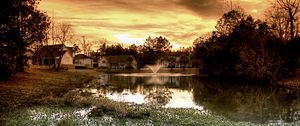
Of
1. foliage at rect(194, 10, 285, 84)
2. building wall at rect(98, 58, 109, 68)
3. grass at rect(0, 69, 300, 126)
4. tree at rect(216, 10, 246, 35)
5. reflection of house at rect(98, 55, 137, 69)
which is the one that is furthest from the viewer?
building wall at rect(98, 58, 109, 68)

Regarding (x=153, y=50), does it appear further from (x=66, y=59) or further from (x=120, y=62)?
(x=66, y=59)

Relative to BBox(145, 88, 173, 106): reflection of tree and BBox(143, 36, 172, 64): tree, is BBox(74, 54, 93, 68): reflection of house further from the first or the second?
BBox(145, 88, 173, 106): reflection of tree

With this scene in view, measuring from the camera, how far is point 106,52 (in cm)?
19212

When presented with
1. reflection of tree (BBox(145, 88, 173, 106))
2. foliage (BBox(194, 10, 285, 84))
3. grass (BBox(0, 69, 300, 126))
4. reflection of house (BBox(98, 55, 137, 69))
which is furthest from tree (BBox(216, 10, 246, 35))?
reflection of house (BBox(98, 55, 137, 69))

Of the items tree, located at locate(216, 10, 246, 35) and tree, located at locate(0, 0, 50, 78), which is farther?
tree, located at locate(216, 10, 246, 35)

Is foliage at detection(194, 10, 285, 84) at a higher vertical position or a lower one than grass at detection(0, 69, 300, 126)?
higher

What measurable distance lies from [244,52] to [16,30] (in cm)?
3926

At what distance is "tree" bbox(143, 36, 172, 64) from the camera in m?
176

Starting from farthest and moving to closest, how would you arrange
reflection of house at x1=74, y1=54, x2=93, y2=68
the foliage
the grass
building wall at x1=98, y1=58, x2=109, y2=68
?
1. building wall at x1=98, y1=58, x2=109, y2=68
2. reflection of house at x1=74, y1=54, x2=93, y2=68
3. the foliage
4. the grass

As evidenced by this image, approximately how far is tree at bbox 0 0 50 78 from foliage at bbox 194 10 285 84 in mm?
34119

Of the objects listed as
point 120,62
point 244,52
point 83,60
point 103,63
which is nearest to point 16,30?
point 244,52

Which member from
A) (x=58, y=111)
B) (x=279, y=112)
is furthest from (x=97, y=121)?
(x=279, y=112)

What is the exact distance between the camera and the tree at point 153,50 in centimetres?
17575

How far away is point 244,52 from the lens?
2601 inches
